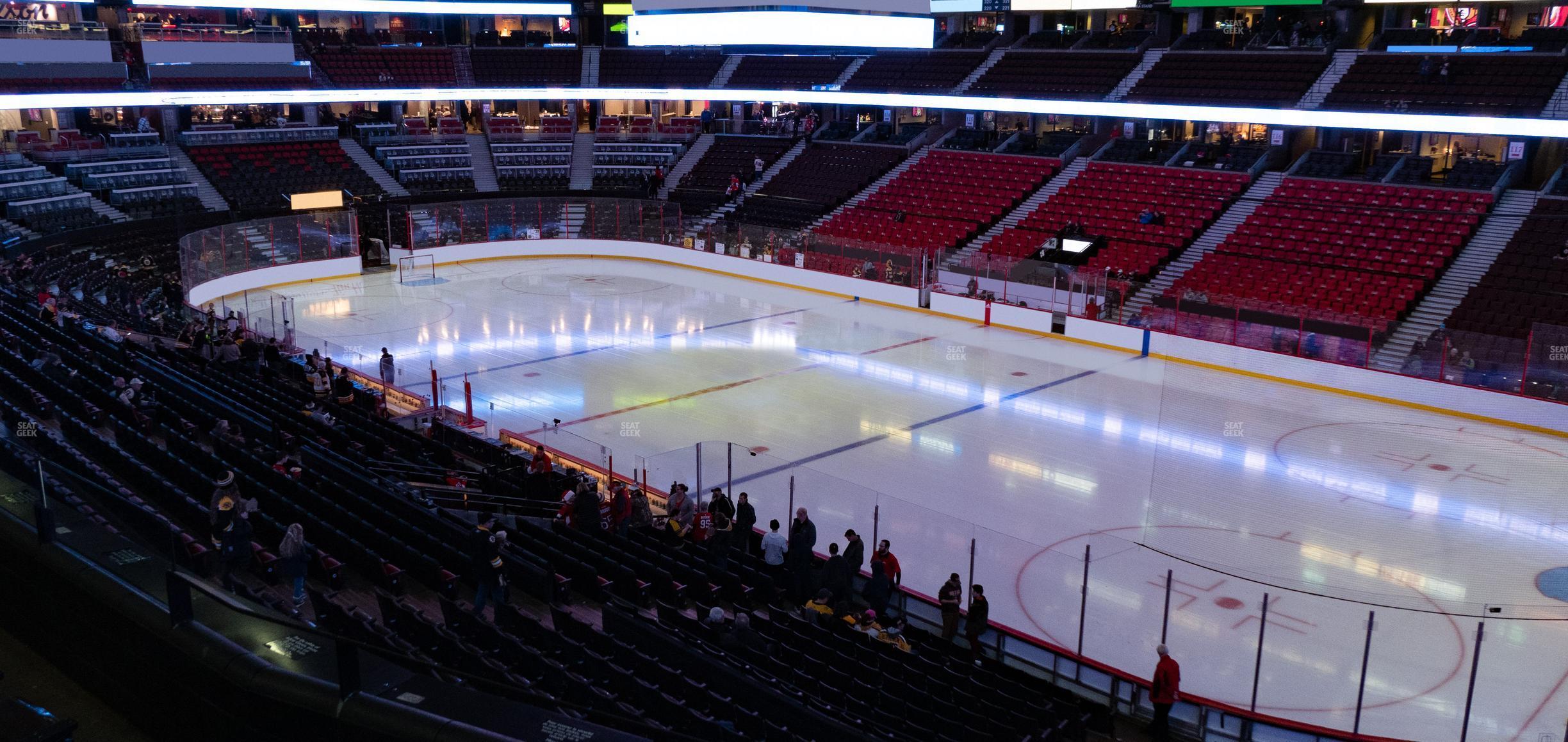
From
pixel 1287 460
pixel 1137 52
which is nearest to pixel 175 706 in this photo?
pixel 1287 460

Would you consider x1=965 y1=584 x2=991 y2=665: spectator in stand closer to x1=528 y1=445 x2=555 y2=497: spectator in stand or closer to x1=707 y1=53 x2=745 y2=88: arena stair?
x1=528 y1=445 x2=555 y2=497: spectator in stand

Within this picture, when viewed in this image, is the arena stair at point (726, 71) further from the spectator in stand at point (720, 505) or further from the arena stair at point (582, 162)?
the spectator in stand at point (720, 505)

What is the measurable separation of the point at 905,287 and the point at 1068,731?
21.4 metres

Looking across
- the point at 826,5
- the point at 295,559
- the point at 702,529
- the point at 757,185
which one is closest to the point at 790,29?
the point at 826,5

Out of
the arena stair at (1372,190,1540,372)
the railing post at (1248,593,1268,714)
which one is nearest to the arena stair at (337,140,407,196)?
the arena stair at (1372,190,1540,372)

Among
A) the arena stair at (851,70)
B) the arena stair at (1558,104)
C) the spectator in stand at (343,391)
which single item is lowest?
the spectator in stand at (343,391)

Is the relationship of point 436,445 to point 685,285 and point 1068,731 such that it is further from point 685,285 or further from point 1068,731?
point 685,285

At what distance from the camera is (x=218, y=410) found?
1454cm

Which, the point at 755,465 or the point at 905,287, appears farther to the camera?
the point at 905,287

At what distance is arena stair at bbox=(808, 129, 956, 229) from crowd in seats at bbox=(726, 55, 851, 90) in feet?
20.1

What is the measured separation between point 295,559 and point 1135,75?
31833mm

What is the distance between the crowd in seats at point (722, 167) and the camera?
3956 centimetres

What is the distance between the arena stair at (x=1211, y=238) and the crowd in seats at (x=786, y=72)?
17839 mm

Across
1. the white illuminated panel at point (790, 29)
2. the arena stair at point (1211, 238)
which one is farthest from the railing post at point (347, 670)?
the arena stair at point (1211, 238)
